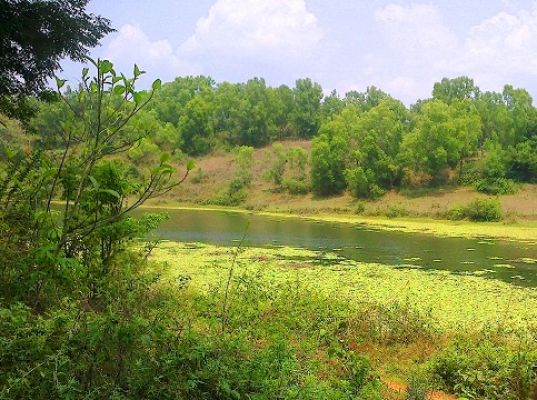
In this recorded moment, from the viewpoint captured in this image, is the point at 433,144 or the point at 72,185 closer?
the point at 72,185

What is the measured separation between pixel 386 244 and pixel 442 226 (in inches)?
337

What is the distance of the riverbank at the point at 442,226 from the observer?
23.2 metres

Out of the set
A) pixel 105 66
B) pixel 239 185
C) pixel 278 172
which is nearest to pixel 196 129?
pixel 239 185

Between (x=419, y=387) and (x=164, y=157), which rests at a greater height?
(x=164, y=157)

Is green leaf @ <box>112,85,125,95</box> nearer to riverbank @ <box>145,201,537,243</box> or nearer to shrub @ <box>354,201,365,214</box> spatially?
riverbank @ <box>145,201,537,243</box>

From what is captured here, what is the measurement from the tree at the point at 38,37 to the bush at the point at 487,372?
4.66m

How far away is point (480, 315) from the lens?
348 inches

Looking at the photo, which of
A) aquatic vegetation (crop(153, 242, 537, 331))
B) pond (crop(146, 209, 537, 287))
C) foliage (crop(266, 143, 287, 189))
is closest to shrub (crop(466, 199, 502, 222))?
pond (crop(146, 209, 537, 287))

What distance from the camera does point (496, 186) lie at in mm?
34625

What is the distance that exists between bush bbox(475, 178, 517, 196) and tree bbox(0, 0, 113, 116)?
3311 centimetres

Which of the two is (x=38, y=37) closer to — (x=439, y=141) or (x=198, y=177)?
(x=439, y=141)

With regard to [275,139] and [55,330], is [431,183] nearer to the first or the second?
[275,139]

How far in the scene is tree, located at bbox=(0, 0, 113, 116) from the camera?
15.6 ft

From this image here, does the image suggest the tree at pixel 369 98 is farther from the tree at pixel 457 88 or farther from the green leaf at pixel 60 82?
the green leaf at pixel 60 82
